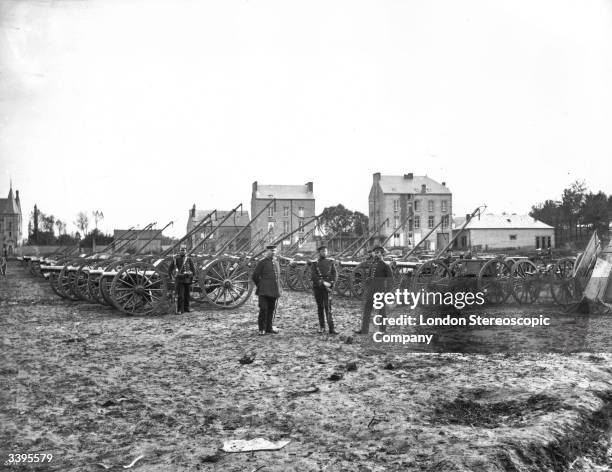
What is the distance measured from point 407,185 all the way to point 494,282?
154 ft

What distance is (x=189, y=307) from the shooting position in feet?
A: 42.1

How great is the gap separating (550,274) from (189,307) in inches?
328

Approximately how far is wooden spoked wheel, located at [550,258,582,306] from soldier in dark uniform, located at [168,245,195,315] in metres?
8.06

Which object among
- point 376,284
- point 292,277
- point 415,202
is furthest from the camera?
point 415,202

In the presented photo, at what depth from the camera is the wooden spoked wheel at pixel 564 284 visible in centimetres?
1212

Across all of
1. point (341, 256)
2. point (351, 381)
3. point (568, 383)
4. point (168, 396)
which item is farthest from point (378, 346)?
point (341, 256)

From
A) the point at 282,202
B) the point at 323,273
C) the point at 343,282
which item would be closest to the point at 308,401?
the point at 323,273

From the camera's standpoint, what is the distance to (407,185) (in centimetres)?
5859

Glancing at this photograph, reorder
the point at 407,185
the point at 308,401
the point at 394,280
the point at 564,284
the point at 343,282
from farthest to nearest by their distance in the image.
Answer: the point at 407,185
the point at 343,282
the point at 394,280
the point at 564,284
the point at 308,401

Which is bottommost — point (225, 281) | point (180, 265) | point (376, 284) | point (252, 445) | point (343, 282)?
point (252, 445)

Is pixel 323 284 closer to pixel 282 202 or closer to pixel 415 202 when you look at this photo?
pixel 415 202

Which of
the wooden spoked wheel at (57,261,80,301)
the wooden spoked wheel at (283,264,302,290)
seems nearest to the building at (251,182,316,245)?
the wooden spoked wheel at (283,264,302,290)

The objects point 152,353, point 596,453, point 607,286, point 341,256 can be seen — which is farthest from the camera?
point 341,256

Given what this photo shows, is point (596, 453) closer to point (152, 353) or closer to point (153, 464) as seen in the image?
point (153, 464)
